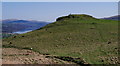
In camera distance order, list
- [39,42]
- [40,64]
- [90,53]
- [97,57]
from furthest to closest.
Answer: [39,42]
[90,53]
[97,57]
[40,64]

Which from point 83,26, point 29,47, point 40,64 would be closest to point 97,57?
point 40,64

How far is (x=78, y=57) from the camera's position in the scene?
14648 mm

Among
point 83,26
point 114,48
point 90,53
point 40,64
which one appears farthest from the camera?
point 83,26

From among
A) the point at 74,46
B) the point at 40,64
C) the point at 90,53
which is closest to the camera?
the point at 40,64

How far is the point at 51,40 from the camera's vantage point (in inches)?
875

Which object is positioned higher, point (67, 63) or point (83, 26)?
point (83, 26)

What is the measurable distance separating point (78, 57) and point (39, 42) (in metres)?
7.87

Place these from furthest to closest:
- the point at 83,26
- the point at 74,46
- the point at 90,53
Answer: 1. the point at 83,26
2. the point at 74,46
3. the point at 90,53

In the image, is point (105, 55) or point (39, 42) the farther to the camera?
point (39, 42)

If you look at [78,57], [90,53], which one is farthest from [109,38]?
[78,57]

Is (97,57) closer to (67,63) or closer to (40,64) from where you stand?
(67,63)

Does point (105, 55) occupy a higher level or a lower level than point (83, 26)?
lower

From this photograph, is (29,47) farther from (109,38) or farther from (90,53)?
(109,38)

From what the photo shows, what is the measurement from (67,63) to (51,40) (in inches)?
347
